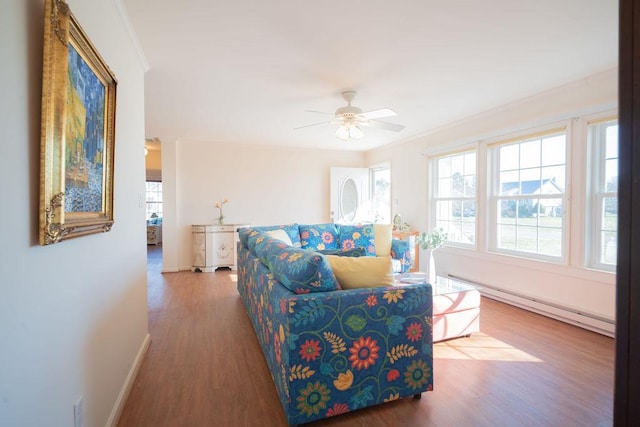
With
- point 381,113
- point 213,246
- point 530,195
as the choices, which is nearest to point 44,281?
point 381,113

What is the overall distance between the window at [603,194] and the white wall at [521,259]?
0.11 metres

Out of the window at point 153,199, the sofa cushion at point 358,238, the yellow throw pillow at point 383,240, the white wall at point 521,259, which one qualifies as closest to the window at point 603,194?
the white wall at point 521,259

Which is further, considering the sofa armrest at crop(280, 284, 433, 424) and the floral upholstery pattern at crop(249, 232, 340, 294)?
the floral upholstery pattern at crop(249, 232, 340, 294)

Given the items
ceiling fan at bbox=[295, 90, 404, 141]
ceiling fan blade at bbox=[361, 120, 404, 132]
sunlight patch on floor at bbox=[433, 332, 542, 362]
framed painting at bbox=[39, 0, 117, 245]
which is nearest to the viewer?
framed painting at bbox=[39, 0, 117, 245]

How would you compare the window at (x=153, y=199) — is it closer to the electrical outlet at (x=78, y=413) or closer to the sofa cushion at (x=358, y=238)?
the sofa cushion at (x=358, y=238)

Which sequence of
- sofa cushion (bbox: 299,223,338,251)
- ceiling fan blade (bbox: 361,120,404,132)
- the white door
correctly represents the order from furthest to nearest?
the white door, sofa cushion (bbox: 299,223,338,251), ceiling fan blade (bbox: 361,120,404,132)

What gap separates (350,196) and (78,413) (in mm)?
5825

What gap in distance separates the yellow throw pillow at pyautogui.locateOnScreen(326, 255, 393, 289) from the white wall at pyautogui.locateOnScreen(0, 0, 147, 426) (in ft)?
4.10

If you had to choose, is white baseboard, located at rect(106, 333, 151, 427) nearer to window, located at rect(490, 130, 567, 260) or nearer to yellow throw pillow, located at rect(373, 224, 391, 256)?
yellow throw pillow, located at rect(373, 224, 391, 256)

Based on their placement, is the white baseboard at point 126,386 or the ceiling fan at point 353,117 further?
the ceiling fan at point 353,117

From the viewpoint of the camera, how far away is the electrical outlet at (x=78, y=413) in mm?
1264

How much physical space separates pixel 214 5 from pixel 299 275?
1717 mm

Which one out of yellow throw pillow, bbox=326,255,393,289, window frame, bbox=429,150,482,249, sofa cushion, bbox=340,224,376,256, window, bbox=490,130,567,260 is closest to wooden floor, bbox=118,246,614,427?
yellow throw pillow, bbox=326,255,393,289

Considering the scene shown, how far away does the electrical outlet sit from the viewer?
1.26 metres
